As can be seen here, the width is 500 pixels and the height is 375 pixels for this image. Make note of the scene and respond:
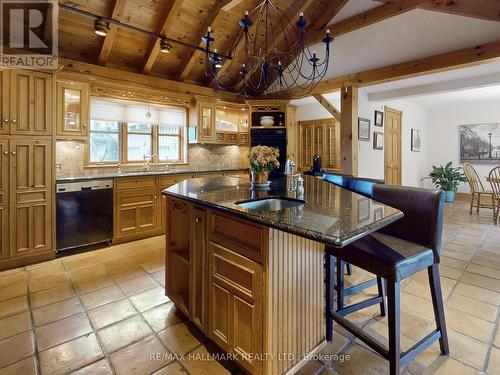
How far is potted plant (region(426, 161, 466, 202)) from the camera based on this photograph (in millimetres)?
7027

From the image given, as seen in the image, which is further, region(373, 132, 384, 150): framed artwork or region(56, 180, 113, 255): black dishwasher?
region(373, 132, 384, 150): framed artwork

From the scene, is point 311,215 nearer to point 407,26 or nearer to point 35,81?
point 35,81

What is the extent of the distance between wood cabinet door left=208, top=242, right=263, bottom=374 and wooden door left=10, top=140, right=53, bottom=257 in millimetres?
2679

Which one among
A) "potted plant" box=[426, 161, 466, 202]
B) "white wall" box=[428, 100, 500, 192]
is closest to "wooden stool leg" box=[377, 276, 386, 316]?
"potted plant" box=[426, 161, 466, 202]

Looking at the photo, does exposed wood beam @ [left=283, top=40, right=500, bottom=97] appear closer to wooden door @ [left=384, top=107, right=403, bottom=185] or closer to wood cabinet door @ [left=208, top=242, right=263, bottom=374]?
wooden door @ [left=384, top=107, right=403, bottom=185]


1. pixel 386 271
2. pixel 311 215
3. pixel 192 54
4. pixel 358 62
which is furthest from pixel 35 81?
pixel 358 62

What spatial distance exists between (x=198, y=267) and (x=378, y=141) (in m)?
5.09

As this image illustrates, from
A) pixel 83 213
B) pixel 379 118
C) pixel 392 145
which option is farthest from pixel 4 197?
pixel 392 145

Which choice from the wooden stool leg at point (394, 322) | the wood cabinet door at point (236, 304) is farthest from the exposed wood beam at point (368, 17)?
the wood cabinet door at point (236, 304)

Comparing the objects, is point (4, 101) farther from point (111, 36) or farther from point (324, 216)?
point (324, 216)

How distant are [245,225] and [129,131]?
12.8ft

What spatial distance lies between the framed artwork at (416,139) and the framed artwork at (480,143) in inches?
42.0

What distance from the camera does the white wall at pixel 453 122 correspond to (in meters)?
7.01

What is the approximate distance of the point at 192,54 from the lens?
446cm
